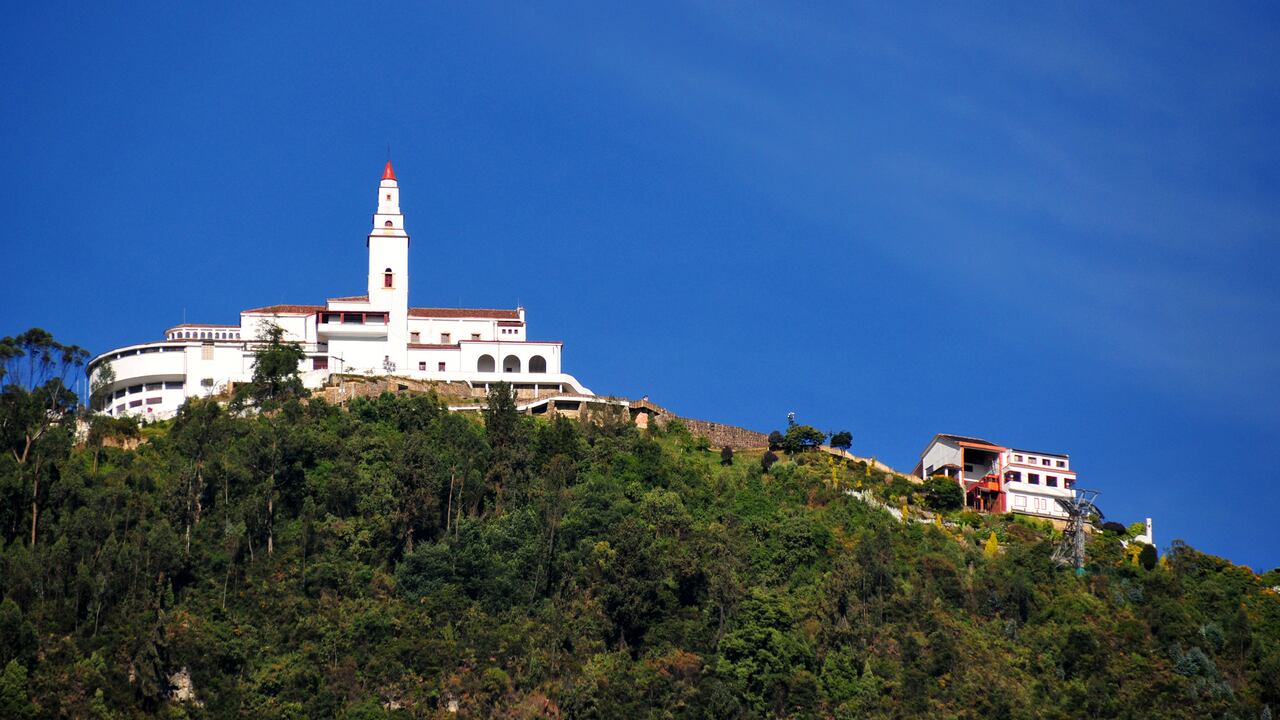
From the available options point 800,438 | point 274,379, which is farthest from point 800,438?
point 274,379

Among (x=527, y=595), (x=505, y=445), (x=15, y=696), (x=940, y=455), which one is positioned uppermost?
(x=940, y=455)

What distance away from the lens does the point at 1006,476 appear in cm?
9612

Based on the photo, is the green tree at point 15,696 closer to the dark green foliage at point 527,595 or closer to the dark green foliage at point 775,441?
the dark green foliage at point 527,595

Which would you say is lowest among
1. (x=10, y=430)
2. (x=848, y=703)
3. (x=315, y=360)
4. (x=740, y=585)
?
(x=848, y=703)

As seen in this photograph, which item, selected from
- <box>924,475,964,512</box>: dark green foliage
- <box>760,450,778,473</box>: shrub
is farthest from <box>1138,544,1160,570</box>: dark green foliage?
<box>760,450,778,473</box>: shrub

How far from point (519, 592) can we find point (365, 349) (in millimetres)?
24320

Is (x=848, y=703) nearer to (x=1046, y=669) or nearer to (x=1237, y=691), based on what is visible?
(x=1046, y=669)

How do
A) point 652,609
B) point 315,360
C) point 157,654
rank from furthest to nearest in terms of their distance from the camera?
point 315,360 < point 652,609 < point 157,654

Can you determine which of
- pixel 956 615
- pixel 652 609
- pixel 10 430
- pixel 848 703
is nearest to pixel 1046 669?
pixel 956 615

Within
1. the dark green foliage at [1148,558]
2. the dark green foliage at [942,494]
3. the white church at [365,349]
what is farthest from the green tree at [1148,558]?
the white church at [365,349]

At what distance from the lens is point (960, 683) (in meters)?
75.0

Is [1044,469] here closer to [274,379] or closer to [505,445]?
[505,445]

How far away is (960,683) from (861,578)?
6292 mm

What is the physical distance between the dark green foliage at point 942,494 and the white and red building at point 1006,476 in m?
2.25
